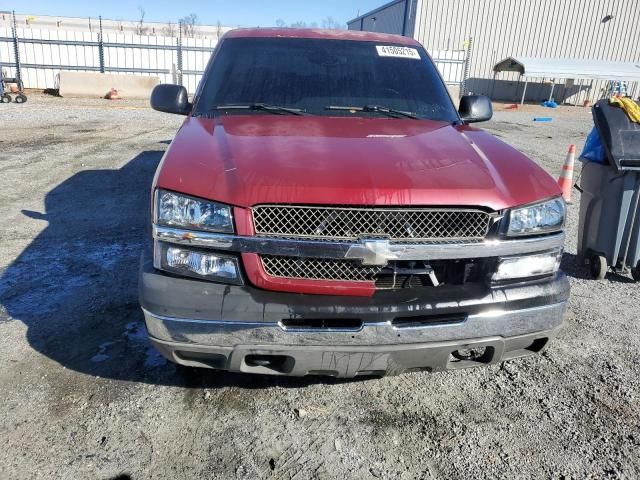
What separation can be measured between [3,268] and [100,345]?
177 cm

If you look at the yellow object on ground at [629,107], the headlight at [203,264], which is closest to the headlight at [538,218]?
the headlight at [203,264]

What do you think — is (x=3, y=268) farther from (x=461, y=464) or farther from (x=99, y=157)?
(x=99, y=157)

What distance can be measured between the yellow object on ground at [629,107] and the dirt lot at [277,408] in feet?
4.85

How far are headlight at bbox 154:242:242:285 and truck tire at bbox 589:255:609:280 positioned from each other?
3680mm

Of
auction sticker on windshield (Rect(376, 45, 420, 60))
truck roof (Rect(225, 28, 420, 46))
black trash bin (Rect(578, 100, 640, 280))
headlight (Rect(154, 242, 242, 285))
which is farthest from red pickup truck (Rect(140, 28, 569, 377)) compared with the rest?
black trash bin (Rect(578, 100, 640, 280))

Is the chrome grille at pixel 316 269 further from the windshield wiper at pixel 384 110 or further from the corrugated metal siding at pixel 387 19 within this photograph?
the corrugated metal siding at pixel 387 19

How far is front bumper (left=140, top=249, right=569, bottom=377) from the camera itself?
2256 millimetres

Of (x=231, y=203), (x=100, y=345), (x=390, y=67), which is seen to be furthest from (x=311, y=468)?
(x=390, y=67)

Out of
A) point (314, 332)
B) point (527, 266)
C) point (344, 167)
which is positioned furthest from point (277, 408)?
point (527, 266)

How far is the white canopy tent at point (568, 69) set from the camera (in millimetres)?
26666

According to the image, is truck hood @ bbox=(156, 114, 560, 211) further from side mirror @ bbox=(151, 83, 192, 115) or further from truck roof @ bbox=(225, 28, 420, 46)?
truck roof @ bbox=(225, 28, 420, 46)

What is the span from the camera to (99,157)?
929 cm

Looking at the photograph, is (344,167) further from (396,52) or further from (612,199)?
(612,199)

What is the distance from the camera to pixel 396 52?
4.07 metres
